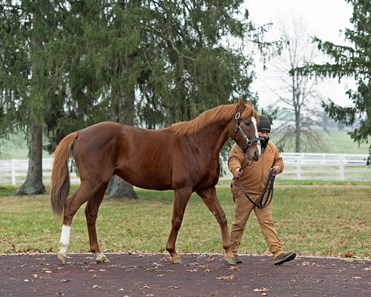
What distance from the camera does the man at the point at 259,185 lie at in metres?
10.3

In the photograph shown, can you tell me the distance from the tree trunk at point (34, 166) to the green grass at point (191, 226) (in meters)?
1.07

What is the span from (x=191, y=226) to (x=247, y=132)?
8289mm

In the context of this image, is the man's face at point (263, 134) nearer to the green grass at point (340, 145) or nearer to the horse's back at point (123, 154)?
the horse's back at point (123, 154)

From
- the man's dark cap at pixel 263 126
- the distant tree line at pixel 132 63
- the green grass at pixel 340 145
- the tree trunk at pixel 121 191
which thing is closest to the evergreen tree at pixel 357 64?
the distant tree line at pixel 132 63

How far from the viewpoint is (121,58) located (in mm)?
24266

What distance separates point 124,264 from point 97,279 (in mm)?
1360

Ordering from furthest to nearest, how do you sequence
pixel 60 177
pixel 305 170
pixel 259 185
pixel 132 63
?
pixel 305 170, pixel 132 63, pixel 60 177, pixel 259 185

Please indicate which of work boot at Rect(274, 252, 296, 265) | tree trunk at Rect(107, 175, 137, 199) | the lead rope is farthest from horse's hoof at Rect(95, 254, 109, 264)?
tree trunk at Rect(107, 175, 137, 199)

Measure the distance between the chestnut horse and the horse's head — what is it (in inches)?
6.5

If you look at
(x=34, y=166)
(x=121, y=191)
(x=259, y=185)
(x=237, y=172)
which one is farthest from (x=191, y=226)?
(x=34, y=166)

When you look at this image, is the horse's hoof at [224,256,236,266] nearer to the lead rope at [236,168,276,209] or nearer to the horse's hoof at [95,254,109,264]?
the lead rope at [236,168,276,209]

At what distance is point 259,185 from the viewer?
34.4ft

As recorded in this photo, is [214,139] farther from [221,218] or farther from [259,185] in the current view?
[221,218]

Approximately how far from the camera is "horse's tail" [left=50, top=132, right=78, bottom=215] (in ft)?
35.0
